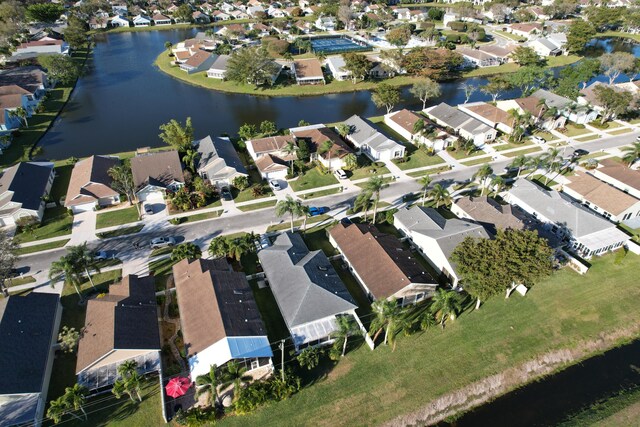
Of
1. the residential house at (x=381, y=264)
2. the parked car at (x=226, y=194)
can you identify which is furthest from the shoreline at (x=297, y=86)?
the residential house at (x=381, y=264)

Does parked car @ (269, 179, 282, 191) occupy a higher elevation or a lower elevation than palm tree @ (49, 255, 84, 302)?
lower

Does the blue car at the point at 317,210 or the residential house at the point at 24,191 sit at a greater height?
Answer: the blue car at the point at 317,210

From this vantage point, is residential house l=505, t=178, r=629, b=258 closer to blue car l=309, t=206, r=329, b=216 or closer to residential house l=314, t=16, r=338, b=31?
blue car l=309, t=206, r=329, b=216

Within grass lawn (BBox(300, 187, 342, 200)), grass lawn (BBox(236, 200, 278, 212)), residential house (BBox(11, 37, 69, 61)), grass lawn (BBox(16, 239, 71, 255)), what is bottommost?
residential house (BBox(11, 37, 69, 61))

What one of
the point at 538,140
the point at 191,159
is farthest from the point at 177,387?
the point at 538,140

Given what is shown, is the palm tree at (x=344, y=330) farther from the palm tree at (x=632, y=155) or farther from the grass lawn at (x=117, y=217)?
the palm tree at (x=632, y=155)

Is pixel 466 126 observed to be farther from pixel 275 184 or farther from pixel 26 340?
pixel 26 340

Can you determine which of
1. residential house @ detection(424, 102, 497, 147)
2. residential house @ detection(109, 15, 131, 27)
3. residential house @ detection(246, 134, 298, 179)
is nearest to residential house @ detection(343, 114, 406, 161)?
residential house @ detection(246, 134, 298, 179)
